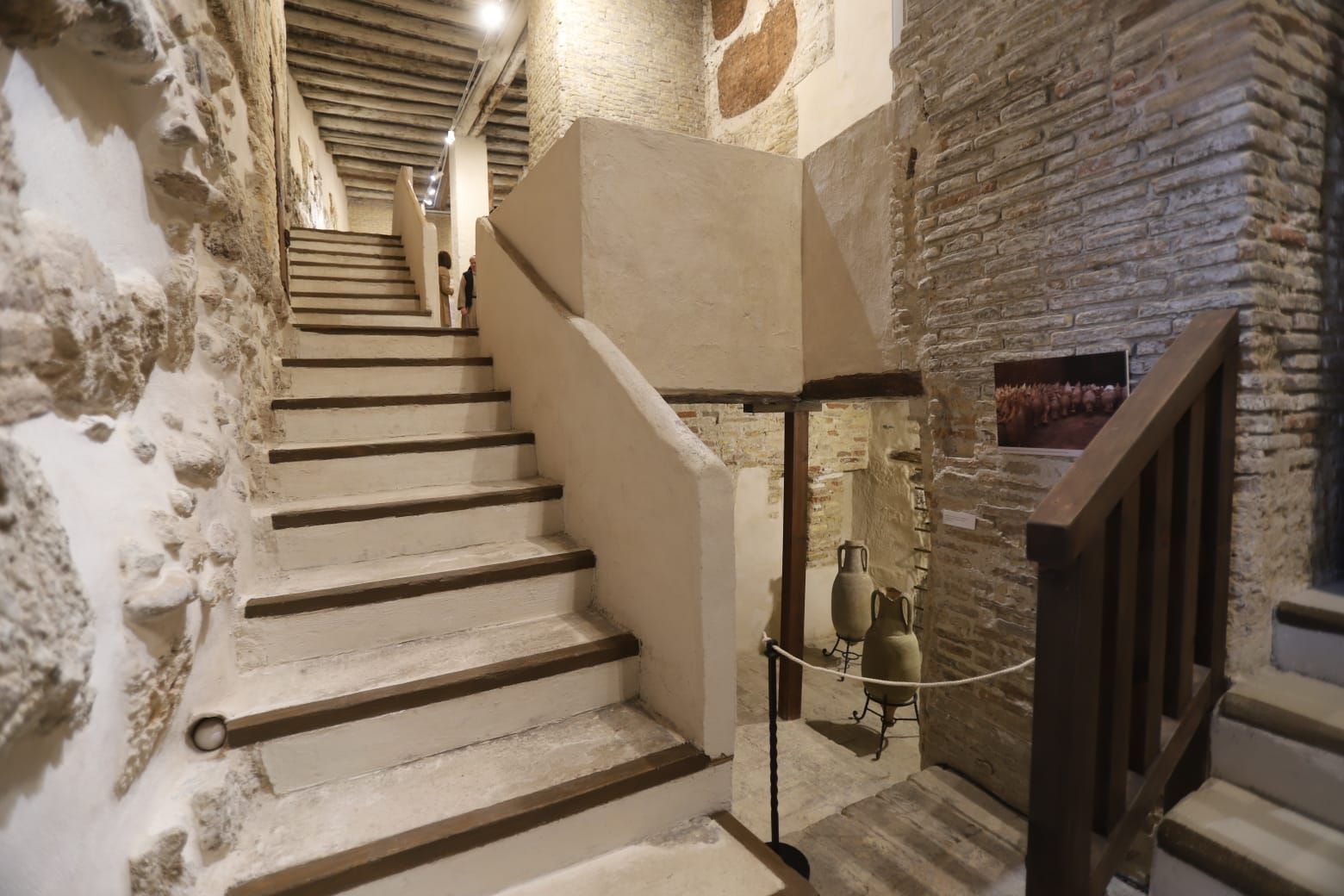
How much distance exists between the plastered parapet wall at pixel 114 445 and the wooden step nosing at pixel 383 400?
0.79 metres

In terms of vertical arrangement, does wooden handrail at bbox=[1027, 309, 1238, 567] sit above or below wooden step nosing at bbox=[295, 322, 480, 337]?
below

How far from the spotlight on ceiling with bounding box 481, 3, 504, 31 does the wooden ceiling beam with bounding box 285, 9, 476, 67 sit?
695 mm

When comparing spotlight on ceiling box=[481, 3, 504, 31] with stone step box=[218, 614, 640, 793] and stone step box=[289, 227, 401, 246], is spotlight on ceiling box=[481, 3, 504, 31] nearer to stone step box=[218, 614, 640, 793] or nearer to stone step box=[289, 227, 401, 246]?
stone step box=[289, 227, 401, 246]

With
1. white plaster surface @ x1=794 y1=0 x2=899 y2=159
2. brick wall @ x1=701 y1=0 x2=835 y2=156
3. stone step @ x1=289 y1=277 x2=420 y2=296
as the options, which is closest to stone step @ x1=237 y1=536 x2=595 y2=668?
stone step @ x1=289 y1=277 x2=420 y2=296

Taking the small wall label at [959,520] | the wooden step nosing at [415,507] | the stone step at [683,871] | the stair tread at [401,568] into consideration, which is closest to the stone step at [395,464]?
the wooden step nosing at [415,507]

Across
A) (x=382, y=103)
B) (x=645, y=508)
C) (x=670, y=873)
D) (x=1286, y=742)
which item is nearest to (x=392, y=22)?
(x=382, y=103)

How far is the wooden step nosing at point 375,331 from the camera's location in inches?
131

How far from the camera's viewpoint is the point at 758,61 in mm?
6422

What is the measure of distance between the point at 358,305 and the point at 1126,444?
4823 mm

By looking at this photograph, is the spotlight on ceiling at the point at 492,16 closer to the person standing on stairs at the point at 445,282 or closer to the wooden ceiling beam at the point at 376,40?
the wooden ceiling beam at the point at 376,40

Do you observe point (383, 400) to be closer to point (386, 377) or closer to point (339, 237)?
point (386, 377)

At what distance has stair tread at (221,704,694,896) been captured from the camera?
1429mm

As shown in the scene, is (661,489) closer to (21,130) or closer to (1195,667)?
(21,130)

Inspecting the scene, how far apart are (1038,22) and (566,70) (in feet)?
16.2
